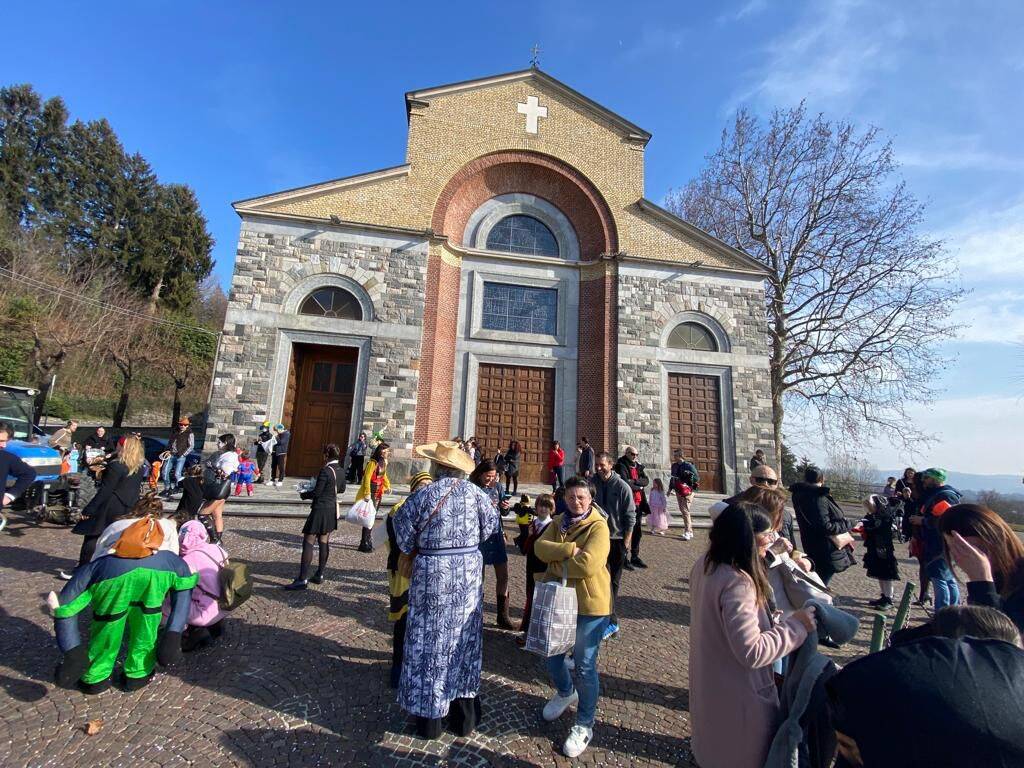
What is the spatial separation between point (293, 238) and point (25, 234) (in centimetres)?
1843

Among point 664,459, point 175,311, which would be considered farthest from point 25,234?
point 664,459

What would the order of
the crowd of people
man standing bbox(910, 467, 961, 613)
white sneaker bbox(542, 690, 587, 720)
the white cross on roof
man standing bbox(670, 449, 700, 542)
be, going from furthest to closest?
1. the white cross on roof
2. man standing bbox(670, 449, 700, 542)
3. man standing bbox(910, 467, 961, 613)
4. white sneaker bbox(542, 690, 587, 720)
5. the crowd of people

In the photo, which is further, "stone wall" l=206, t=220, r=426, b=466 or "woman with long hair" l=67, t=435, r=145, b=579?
"stone wall" l=206, t=220, r=426, b=466

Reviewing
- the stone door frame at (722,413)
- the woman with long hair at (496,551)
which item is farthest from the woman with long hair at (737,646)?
Result: the stone door frame at (722,413)

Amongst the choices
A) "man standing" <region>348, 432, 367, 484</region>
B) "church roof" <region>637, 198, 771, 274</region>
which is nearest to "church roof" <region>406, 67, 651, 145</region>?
"church roof" <region>637, 198, 771, 274</region>

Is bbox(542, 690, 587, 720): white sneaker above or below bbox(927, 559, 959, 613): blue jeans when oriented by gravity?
below

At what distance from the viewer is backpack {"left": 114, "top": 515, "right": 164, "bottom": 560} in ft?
10.8

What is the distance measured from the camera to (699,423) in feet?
49.3

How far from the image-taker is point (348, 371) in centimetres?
1445

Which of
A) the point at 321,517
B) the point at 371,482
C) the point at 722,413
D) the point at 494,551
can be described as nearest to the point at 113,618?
the point at 321,517

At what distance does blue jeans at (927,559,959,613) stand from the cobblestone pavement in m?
0.88

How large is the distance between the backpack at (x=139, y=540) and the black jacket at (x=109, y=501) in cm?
212

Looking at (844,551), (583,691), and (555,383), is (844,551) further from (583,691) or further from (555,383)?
(555,383)

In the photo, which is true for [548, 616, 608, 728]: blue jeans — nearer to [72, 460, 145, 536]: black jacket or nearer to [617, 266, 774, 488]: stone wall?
[72, 460, 145, 536]: black jacket
